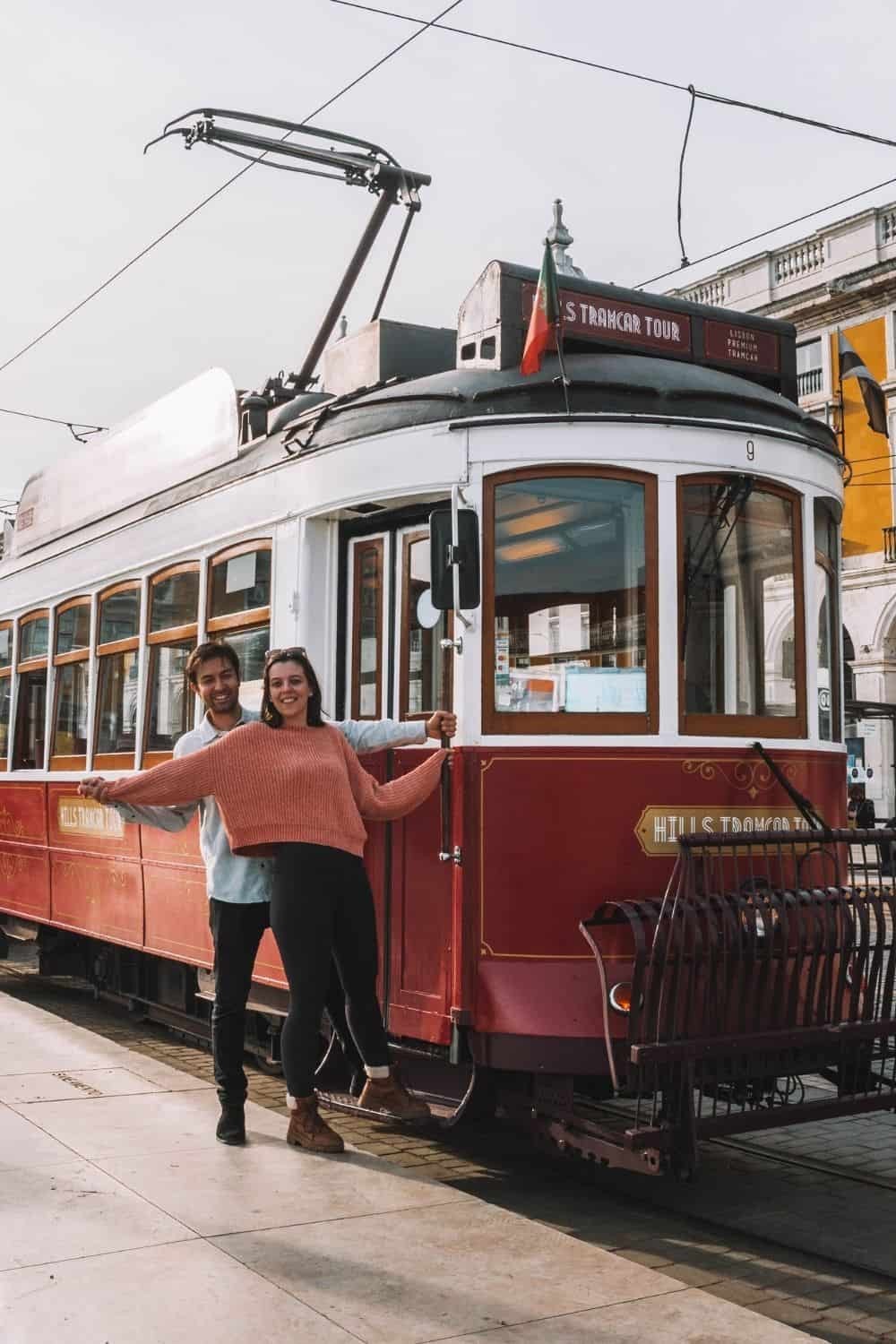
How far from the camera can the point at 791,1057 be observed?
530 centimetres

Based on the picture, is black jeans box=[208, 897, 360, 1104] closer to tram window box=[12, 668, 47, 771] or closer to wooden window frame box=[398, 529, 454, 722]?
wooden window frame box=[398, 529, 454, 722]

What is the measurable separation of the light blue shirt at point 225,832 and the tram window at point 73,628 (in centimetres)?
333

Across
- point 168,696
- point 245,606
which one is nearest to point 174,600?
point 168,696

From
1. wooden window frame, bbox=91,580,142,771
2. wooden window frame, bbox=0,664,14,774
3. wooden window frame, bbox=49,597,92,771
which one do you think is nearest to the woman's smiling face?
wooden window frame, bbox=91,580,142,771

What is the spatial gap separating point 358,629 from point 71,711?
11.4 ft

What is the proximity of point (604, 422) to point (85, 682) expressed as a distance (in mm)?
4336

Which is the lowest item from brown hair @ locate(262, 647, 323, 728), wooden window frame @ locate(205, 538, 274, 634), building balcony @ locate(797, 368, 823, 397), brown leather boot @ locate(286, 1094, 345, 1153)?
brown leather boot @ locate(286, 1094, 345, 1153)

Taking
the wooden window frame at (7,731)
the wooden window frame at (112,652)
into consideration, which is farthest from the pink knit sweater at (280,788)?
the wooden window frame at (7,731)

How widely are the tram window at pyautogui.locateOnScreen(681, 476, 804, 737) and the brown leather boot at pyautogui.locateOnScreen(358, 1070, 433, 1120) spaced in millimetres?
1719

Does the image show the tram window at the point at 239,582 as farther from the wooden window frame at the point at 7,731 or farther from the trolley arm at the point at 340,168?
the wooden window frame at the point at 7,731

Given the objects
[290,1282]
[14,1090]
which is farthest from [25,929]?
[290,1282]

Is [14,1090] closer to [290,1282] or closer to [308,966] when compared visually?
[308,966]

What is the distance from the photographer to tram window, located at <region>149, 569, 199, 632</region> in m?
7.41

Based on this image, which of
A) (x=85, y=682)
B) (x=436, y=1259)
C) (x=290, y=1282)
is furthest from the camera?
(x=85, y=682)
